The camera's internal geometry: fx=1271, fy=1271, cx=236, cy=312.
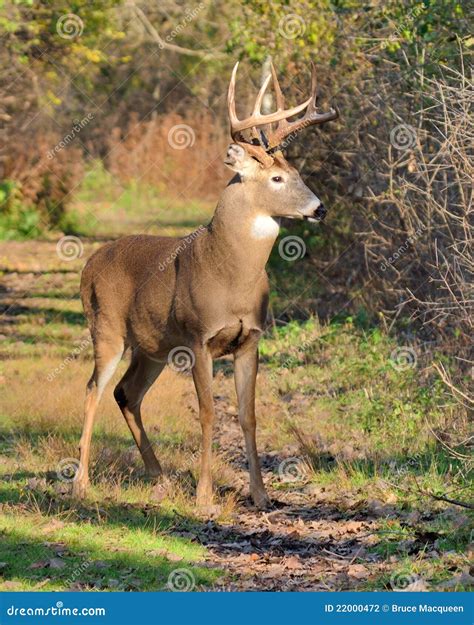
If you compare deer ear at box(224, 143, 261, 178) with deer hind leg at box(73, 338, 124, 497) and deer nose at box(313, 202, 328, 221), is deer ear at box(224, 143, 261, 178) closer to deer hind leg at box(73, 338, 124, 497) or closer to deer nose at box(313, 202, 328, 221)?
deer nose at box(313, 202, 328, 221)

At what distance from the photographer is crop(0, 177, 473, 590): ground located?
21.9 feet

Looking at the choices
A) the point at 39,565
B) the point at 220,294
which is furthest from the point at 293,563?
the point at 220,294

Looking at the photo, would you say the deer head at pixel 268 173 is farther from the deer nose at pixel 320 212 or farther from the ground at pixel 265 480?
the ground at pixel 265 480

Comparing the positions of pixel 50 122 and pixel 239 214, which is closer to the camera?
pixel 239 214

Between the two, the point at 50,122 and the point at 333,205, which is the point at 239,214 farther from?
the point at 50,122

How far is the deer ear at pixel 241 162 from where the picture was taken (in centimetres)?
830

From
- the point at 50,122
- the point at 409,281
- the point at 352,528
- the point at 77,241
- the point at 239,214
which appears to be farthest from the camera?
the point at 50,122

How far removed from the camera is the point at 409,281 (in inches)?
469

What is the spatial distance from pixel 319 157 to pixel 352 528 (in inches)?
283

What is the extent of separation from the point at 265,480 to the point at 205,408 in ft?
2.91

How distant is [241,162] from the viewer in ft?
27.5

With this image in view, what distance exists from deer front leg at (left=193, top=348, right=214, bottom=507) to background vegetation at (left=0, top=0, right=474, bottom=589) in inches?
7.7

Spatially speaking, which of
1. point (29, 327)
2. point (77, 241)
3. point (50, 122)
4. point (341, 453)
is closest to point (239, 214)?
point (341, 453)

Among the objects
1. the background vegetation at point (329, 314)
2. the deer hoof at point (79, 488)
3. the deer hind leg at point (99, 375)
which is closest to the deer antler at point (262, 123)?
the background vegetation at point (329, 314)
